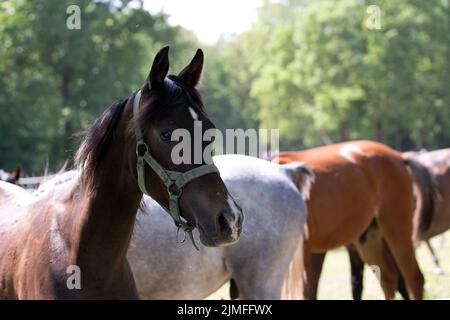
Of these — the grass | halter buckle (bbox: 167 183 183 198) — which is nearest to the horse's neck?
halter buckle (bbox: 167 183 183 198)

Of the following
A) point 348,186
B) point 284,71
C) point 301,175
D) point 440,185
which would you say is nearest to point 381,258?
point 348,186

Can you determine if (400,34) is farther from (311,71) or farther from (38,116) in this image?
(38,116)

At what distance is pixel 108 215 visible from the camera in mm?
2881

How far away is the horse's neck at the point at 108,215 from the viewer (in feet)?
9.33

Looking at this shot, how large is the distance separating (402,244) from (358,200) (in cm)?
71

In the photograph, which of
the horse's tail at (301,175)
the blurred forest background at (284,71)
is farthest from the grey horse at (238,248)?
the blurred forest background at (284,71)

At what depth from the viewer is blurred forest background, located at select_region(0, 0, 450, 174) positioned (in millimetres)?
25859

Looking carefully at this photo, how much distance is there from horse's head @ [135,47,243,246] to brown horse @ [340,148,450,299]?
429 centimetres

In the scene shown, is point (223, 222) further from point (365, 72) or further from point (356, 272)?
point (365, 72)

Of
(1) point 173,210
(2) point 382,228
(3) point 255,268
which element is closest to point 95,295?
(1) point 173,210

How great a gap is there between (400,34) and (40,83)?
A: 54.0ft

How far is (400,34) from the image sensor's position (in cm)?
3089

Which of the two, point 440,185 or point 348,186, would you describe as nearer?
point 348,186

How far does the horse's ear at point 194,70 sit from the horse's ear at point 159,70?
0.69 feet
